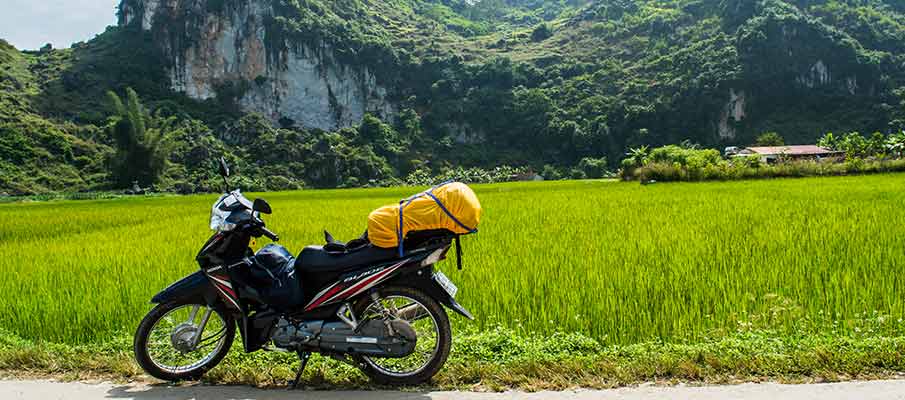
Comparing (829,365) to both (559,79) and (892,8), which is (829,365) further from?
(892,8)

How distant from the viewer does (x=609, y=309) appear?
13.5 ft

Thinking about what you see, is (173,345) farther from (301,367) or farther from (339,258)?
(339,258)

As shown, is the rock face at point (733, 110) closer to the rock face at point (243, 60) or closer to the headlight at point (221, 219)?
the rock face at point (243, 60)

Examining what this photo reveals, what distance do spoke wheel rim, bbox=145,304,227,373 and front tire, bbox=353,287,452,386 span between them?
3.06ft

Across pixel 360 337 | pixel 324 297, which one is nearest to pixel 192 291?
pixel 324 297

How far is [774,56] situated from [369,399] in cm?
10323

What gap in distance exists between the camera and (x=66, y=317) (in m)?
4.50

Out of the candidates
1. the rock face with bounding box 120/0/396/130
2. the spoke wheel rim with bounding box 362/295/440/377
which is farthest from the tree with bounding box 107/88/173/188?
the spoke wheel rim with bounding box 362/295/440/377

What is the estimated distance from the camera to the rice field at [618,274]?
399cm

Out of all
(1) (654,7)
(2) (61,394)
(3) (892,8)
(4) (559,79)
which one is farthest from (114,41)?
(3) (892,8)

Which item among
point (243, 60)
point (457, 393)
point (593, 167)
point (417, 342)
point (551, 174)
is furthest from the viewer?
point (243, 60)

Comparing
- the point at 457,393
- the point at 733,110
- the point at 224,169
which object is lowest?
the point at 457,393

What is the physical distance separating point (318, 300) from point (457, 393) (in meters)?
0.92

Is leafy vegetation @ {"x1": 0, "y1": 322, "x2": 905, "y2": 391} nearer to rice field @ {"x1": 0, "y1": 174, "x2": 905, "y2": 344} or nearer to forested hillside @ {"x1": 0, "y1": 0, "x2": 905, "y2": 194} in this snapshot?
rice field @ {"x1": 0, "y1": 174, "x2": 905, "y2": 344}
